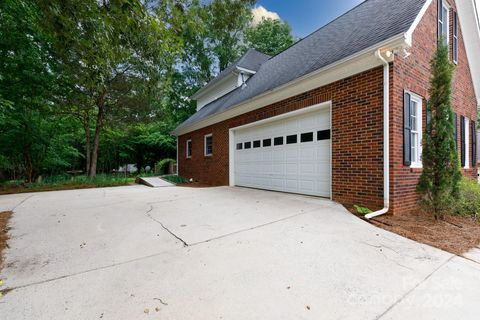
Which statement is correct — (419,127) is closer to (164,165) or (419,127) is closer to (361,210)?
(361,210)

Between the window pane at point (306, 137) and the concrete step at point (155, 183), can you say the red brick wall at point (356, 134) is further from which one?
the concrete step at point (155, 183)

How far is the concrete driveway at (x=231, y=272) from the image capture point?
181 cm

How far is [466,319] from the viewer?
5.62 feet

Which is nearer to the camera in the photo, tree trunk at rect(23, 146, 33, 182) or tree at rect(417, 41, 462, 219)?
tree at rect(417, 41, 462, 219)

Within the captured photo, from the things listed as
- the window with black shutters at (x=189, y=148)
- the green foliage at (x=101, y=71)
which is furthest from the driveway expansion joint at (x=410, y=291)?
the window with black shutters at (x=189, y=148)

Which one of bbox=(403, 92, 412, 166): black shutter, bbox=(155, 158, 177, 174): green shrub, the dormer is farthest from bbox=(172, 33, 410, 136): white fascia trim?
bbox=(155, 158, 177, 174): green shrub

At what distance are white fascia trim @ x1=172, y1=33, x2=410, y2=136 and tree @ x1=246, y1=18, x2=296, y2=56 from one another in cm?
1510

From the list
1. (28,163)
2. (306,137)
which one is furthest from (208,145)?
(28,163)

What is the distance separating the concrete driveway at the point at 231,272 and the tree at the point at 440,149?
1.62 meters

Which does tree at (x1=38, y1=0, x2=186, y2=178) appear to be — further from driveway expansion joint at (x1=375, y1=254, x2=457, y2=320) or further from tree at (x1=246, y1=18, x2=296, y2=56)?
tree at (x1=246, y1=18, x2=296, y2=56)

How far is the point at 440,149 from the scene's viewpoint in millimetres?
4148

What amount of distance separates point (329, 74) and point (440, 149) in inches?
107

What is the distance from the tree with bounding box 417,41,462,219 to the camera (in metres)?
4.12

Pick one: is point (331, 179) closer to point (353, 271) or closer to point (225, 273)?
point (353, 271)
